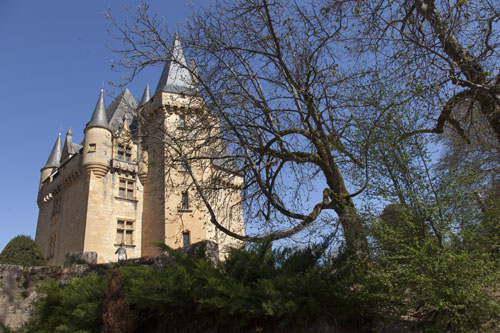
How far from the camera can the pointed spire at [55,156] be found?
2839 centimetres

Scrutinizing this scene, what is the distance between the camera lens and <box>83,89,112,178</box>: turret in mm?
20797

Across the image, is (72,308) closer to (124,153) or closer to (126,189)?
(126,189)

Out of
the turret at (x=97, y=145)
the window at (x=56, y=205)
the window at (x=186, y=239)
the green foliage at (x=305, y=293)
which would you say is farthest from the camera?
the window at (x=56, y=205)

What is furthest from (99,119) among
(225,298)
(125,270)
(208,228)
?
(225,298)

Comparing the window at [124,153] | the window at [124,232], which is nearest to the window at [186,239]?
the window at [124,232]

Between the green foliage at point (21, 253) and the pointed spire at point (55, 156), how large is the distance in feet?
43.4

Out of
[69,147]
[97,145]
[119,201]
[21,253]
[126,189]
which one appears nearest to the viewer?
[21,253]

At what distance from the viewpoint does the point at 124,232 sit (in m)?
20.3

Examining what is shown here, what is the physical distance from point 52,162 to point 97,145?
9.55m

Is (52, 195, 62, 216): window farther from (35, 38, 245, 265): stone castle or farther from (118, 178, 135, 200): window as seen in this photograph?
(118, 178, 135, 200): window

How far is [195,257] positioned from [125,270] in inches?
48.8

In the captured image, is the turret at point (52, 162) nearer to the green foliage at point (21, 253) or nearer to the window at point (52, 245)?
the window at point (52, 245)

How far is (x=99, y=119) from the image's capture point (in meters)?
22.3

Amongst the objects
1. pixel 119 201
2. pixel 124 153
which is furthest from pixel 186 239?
pixel 124 153
